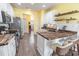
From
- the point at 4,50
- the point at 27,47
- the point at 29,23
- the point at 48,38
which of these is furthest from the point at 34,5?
the point at 4,50

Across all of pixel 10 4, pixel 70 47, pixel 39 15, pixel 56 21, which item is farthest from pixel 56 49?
pixel 10 4

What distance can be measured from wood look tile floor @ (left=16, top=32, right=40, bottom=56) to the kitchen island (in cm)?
9

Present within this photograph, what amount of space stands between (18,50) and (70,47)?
2.77 ft

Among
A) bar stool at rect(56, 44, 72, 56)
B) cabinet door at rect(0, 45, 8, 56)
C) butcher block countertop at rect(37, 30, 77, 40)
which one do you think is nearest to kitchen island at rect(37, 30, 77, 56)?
butcher block countertop at rect(37, 30, 77, 40)

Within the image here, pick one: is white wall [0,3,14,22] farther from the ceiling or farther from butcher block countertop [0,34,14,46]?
butcher block countertop [0,34,14,46]

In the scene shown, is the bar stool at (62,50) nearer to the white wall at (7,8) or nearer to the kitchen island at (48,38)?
the kitchen island at (48,38)

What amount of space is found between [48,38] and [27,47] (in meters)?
0.37

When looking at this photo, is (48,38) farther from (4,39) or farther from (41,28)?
(4,39)

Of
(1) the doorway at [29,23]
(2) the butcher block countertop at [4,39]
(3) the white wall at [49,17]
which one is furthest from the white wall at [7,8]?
(3) the white wall at [49,17]

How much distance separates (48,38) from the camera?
5.91ft

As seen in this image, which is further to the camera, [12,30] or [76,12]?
[12,30]

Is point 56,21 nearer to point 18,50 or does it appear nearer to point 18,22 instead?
point 18,22

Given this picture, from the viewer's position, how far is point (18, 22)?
1.86 metres

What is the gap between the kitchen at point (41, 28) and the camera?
1796mm
